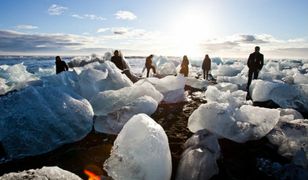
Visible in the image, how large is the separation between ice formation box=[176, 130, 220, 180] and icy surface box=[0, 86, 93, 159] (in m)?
2.00

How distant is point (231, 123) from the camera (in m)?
4.34

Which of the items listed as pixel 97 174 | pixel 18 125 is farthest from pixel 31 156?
pixel 97 174

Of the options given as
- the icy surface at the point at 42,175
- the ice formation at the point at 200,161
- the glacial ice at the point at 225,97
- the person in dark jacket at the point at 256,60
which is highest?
the person in dark jacket at the point at 256,60

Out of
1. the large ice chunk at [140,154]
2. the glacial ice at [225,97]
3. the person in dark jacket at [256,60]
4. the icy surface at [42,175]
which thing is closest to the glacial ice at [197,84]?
the person in dark jacket at [256,60]

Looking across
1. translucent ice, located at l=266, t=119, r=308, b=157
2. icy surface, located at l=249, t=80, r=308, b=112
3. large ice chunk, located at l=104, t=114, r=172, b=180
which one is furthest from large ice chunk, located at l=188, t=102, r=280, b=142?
icy surface, located at l=249, t=80, r=308, b=112

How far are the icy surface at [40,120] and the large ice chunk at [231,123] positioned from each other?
1920mm

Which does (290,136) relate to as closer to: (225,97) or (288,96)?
(225,97)

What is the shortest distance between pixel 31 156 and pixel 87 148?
0.80m

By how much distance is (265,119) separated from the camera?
4402 millimetres

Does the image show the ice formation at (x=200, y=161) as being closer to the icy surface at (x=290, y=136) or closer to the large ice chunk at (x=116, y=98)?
the icy surface at (x=290, y=136)

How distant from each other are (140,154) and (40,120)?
2130 mm

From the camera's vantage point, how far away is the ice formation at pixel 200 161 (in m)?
3.40

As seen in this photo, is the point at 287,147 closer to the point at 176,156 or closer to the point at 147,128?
the point at 176,156

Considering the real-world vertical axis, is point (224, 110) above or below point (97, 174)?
above
